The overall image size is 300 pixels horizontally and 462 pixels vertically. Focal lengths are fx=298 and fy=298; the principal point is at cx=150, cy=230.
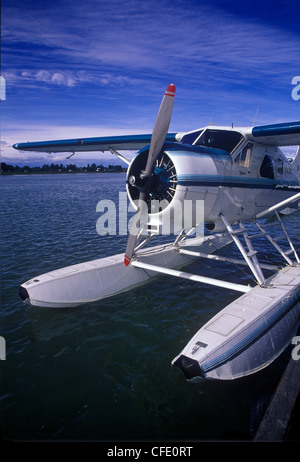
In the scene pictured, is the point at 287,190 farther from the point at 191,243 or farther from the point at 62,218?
the point at 62,218

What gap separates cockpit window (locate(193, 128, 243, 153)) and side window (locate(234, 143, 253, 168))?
0.32 metres

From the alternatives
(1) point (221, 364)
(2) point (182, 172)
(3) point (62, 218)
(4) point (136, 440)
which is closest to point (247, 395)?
(1) point (221, 364)

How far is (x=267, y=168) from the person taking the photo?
26.9 feet

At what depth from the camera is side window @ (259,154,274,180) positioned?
26.5ft

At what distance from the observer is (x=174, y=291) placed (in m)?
7.86

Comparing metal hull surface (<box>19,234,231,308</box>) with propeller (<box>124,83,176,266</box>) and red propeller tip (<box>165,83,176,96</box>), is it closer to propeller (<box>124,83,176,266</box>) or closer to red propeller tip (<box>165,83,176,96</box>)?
propeller (<box>124,83,176,266</box>)

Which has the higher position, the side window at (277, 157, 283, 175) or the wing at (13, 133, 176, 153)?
the wing at (13, 133, 176, 153)

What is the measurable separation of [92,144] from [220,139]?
433cm

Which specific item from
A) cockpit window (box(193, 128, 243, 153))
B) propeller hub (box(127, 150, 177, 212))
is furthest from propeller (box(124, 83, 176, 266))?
cockpit window (box(193, 128, 243, 153))

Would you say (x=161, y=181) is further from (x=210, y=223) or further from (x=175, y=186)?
(x=210, y=223)

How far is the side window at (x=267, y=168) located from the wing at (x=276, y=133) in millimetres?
586

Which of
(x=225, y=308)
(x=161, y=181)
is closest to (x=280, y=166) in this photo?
(x=161, y=181)
